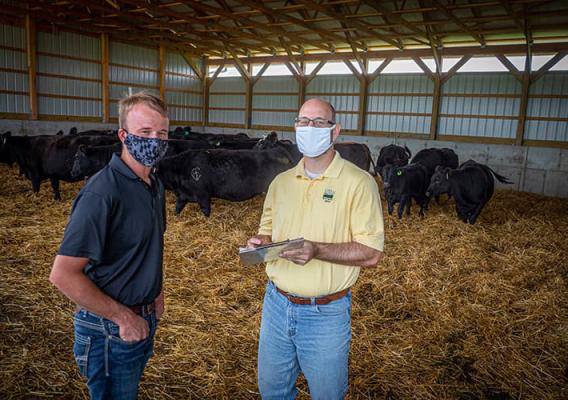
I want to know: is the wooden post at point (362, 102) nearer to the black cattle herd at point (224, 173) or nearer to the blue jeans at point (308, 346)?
the black cattle herd at point (224, 173)

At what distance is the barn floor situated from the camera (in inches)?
133

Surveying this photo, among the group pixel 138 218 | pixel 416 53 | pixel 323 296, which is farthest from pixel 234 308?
pixel 416 53

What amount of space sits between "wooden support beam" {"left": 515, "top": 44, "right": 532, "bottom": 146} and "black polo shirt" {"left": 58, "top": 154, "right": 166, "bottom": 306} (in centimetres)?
1687

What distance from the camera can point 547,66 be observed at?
15359mm

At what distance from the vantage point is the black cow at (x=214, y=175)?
8.80 meters

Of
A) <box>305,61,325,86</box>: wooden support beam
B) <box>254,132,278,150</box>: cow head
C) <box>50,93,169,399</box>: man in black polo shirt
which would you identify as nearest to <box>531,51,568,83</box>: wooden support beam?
<box>305,61,325,86</box>: wooden support beam

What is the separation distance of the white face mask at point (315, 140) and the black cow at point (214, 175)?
6.67 metres

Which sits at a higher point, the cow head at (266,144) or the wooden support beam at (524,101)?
the wooden support beam at (524,101)

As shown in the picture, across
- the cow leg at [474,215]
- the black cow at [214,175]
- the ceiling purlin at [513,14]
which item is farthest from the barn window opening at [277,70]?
the cow leg at [474,215]

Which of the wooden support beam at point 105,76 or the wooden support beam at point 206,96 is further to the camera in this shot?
the wooden support beam at point 206,96

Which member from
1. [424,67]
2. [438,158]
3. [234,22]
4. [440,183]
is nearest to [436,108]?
[424,67]

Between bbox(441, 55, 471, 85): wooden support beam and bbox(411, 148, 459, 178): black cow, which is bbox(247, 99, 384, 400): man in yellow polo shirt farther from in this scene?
bbox(441, 55, 471, 85): wooden support beam

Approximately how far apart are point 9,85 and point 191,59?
30.7 ft

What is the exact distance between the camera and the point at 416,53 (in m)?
17.9
